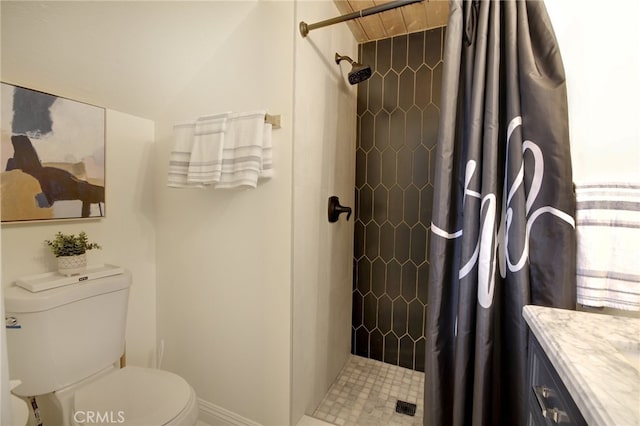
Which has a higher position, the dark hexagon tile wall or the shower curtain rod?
the shower curtain rod

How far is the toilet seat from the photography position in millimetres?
1028

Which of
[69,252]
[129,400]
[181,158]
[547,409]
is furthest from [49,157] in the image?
[547,409]

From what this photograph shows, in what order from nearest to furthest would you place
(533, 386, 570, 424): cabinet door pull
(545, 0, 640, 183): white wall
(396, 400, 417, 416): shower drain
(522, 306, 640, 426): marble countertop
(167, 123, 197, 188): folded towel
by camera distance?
(522, 306, 640, 426): marble countertop → (533, 386, 570, 424): cabinet door pull → (545, 0, 640, 183): white wall → (167, 123, 197, 188): folded towel → (396, 400, 417, 416): shower drain

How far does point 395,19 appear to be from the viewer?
166cm

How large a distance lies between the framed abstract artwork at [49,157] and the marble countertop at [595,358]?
1.89 meters

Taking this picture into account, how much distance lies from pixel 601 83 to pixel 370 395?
6.03ft

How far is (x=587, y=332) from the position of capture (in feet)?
2.21

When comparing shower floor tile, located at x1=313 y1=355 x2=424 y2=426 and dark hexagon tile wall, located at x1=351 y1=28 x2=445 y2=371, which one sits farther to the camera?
dark hexagon tile wall, located at x1=351 y1=28 x2=445 y2=371

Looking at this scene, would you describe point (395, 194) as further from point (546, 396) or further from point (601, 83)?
point (546, 396)

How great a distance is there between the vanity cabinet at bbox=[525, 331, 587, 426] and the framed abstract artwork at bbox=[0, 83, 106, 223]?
1.91 metres

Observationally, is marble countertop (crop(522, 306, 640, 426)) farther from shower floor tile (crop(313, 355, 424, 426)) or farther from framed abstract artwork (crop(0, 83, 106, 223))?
framed abstract artwork (crop(0, 83, 106, 223))

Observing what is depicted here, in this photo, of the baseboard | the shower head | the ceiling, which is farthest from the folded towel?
A: the baseboard

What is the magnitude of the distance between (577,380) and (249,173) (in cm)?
116

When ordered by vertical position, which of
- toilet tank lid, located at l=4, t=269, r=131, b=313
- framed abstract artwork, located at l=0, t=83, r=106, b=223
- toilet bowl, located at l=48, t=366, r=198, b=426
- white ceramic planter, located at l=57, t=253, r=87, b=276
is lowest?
toilet bowl, located at l=48, t=366, r=198, b=426
